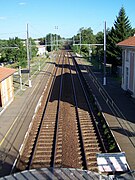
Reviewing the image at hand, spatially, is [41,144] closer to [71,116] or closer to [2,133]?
[2,133]

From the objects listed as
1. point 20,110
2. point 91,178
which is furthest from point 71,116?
point 91,178

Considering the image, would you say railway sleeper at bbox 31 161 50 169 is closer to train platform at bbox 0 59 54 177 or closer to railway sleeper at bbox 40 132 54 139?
train platform at bbox 0 59 54 177

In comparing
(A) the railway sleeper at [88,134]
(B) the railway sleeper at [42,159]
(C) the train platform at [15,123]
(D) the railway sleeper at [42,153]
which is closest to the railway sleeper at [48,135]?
(C) the train platform at [15,123]

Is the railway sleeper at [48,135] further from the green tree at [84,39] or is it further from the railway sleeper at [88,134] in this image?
the green tree at [84,39]

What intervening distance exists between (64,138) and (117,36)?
90.6ft

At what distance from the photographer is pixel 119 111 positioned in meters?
20.5

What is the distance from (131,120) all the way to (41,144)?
6.16 metres

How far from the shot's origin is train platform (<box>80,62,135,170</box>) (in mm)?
14242

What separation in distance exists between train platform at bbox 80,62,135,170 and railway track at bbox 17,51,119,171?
0.88 m

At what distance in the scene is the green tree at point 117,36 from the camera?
4028 cm

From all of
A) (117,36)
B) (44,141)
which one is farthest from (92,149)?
(117,36)

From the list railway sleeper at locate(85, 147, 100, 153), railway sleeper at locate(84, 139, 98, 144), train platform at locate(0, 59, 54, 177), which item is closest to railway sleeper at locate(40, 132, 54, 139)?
train platform at locate(0, 59, 54, 177)

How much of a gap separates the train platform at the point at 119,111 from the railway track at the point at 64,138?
0.88m

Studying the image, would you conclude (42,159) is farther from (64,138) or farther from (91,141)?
(91,141)
